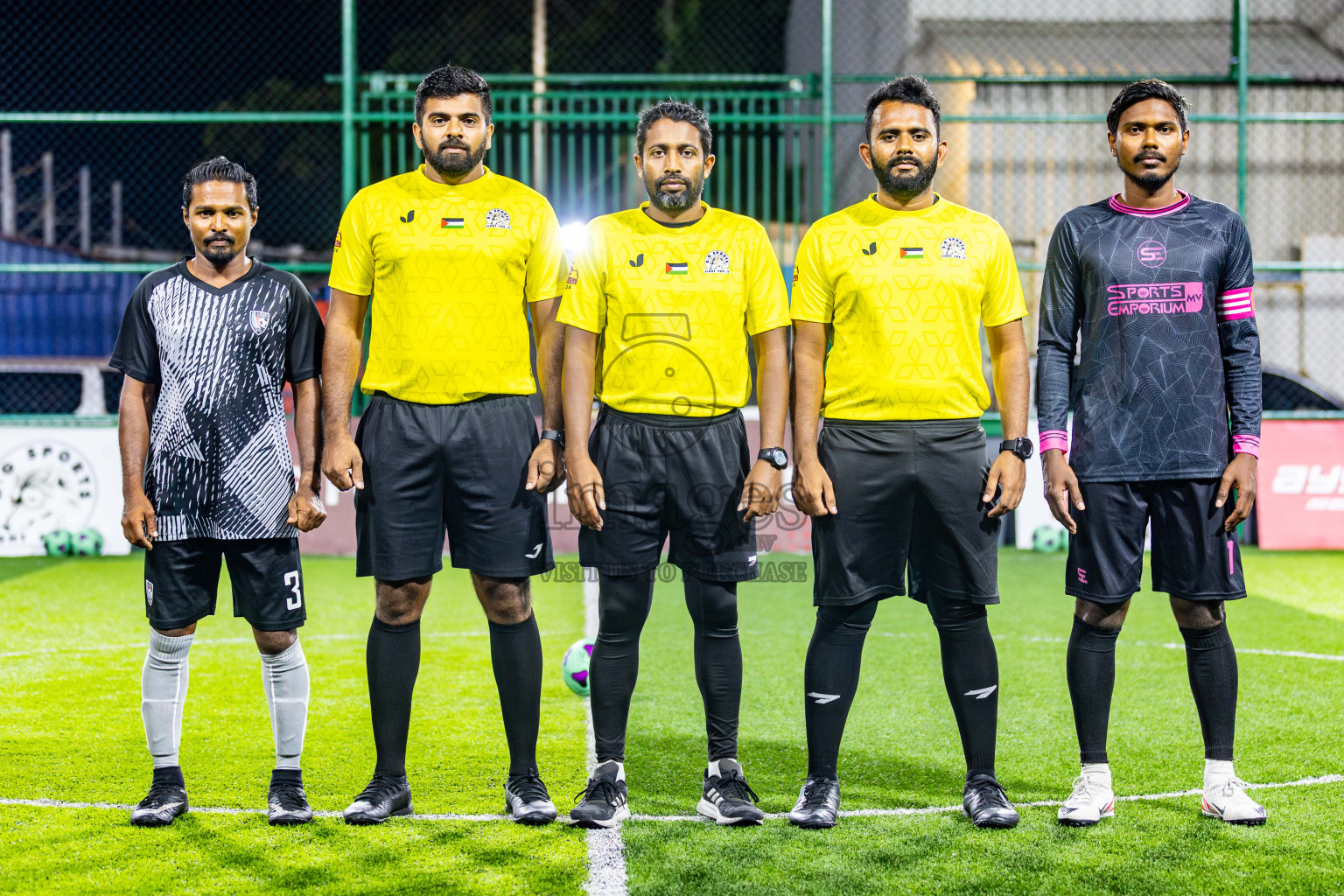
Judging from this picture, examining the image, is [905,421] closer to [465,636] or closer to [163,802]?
[163,802]

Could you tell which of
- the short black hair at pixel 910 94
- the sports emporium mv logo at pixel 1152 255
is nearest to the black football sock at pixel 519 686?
the short black hair at pixel 910 94

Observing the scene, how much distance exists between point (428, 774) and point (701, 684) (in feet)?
3.37

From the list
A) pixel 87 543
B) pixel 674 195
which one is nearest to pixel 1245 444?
pixel 674 195

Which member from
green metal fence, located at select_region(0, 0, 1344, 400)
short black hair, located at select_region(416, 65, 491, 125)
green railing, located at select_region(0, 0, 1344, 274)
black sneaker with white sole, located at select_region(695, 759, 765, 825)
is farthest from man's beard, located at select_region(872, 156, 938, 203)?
green railing, located at select_region(0, 0, 1344, 274)

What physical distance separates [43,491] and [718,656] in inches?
314

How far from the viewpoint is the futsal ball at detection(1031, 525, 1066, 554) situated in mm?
10562

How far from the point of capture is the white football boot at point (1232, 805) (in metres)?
3.67

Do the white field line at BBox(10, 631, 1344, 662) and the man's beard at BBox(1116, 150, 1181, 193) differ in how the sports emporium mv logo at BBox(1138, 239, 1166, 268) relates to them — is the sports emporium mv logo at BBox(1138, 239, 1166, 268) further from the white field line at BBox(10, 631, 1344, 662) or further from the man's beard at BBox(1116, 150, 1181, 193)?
the white field line at BBox(10, 631, 1344, 662)

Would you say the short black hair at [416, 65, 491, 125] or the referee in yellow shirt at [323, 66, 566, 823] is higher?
the short black hair at [416, 65, 491, 125]

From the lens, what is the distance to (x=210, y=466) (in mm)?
3756

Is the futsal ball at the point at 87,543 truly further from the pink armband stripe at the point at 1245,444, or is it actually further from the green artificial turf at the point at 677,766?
the pink armband stripe at the point at 1245,444

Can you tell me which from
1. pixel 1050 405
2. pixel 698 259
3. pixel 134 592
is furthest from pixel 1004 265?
pixel 134 592

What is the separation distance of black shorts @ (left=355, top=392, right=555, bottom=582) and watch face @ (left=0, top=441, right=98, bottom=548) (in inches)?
286

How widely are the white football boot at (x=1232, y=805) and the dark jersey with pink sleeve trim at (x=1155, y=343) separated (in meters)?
0.93
